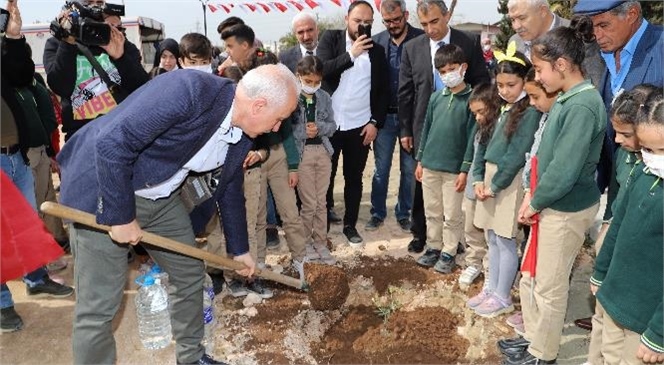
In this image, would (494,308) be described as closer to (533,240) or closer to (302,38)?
(533,240)

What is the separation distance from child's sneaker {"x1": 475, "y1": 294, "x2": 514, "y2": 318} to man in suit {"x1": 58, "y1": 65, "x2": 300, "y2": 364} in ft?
7.00

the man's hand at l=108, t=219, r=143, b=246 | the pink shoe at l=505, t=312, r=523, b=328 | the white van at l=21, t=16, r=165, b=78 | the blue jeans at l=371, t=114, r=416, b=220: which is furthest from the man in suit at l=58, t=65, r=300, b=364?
the white van at l=21, t=16, r=165, b=78

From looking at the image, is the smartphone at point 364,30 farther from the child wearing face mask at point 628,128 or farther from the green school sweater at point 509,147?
the child wearing face mask at point 628,128

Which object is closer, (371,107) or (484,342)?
(484,342)

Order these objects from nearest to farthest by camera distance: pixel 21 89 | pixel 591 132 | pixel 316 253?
pixel 591 132 → pixel 21 89 → pixel 316 253

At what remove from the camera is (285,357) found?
135 inches

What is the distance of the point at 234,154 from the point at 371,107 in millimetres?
2620

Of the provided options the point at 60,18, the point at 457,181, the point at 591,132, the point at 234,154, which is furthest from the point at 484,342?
the point at 60,18

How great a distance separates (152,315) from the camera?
12.7 ft

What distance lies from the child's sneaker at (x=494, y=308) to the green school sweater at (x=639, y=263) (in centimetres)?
133

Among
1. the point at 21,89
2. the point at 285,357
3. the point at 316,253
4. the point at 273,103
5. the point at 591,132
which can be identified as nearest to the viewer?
the point at 273,103

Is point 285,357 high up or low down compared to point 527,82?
down

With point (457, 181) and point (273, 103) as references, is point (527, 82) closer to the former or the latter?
point (457, 181)

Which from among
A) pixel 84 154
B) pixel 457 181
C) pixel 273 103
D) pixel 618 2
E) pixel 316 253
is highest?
pixel 618 2
